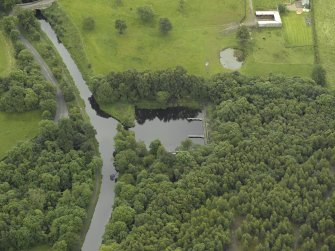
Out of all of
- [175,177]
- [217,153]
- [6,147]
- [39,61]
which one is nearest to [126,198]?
[175,177]

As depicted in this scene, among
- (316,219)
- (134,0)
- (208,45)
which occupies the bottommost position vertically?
(316,219)

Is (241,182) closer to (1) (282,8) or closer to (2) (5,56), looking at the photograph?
(1) (282,8)

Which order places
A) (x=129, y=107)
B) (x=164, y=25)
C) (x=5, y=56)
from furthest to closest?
1. (x=164, y=25)
2. (x=5, y=56)
3. (x=129, y=107)

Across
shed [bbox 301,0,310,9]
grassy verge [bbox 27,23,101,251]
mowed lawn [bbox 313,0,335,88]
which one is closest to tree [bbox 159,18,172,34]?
grassy verge [bbox 27,23,101,251]

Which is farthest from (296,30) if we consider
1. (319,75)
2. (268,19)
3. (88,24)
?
(88,24)

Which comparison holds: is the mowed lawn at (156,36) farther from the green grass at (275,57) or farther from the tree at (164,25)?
Answer: the green grass at (275,57)

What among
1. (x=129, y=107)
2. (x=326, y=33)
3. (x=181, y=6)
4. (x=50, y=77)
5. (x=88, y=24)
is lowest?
(x=129, y=107)

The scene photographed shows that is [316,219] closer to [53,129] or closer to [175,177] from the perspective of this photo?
[175,177]
